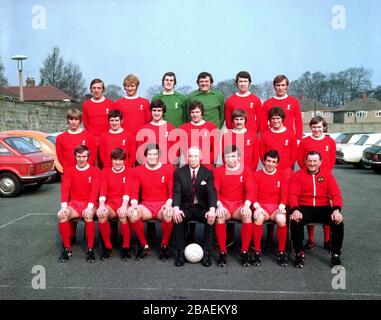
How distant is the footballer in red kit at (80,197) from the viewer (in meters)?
5.29

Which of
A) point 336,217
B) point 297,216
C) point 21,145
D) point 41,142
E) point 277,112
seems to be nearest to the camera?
point 336,217

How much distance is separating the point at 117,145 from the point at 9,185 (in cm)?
604

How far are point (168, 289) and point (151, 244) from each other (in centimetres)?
172

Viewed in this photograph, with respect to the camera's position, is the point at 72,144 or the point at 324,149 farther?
the point at 72,144

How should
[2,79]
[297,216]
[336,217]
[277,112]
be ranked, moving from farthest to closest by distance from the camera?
[2,79] → [277,112] → [297,216] → [336,217]

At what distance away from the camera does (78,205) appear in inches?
216

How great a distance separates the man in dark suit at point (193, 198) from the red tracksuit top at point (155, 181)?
20 cm

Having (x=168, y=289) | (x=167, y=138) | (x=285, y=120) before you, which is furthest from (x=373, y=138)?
(x=168, y=289)

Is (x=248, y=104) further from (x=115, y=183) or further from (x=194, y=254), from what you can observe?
(x=194, y=254)

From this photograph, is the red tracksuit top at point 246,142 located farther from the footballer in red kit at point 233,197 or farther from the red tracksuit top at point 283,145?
the footballer in red kit at point 233,197

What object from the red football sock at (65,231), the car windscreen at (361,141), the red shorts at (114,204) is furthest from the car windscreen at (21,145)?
the car windscreen at (361,141)

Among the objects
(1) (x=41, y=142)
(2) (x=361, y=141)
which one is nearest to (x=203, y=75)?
(1) (x=41, y=142)

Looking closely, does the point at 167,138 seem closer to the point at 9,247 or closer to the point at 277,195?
the point at 277,195

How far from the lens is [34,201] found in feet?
32.6
